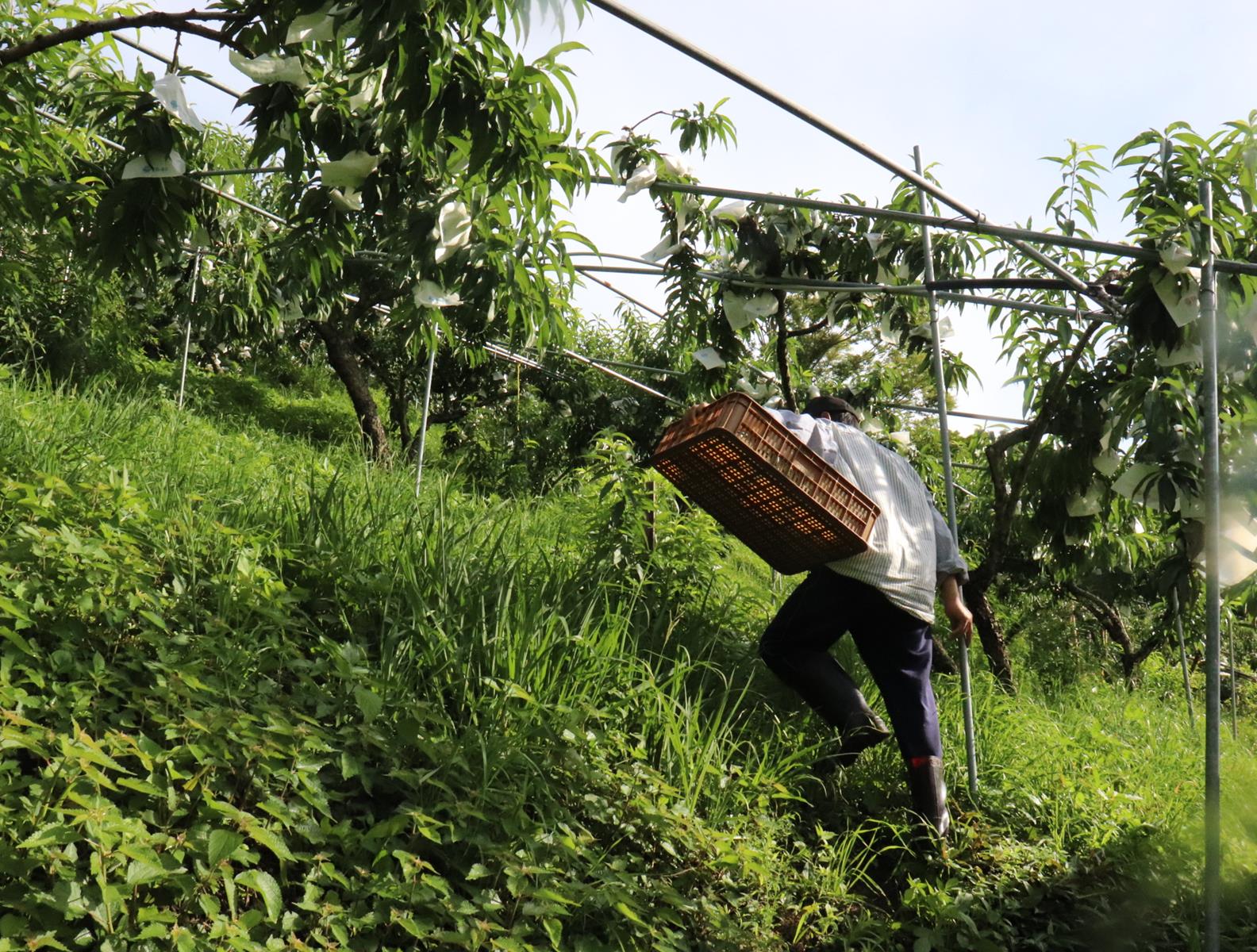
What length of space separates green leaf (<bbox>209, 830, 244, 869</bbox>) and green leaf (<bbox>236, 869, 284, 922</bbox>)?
2.8 inches

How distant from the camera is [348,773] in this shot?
2.56 metres

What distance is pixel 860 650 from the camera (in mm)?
3721

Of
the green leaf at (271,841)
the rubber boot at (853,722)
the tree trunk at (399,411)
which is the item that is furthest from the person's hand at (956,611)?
the tree trunk at (399,411)

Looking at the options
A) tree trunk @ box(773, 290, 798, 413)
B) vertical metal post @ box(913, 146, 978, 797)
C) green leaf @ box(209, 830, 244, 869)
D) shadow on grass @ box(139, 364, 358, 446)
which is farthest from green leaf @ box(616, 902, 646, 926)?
shadow on grass @ box(139, 364, 358, 446)

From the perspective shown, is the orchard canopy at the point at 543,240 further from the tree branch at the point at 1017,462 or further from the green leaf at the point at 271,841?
the green leaf at the point at 271,841

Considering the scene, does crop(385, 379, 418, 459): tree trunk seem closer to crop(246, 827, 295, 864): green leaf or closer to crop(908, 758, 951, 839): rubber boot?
crop(908, 758, 951, 839): rubber boot

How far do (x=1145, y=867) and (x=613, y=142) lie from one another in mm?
3284

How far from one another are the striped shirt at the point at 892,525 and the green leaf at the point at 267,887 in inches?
78.6

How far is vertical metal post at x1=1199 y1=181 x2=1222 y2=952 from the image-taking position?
312 centimetres

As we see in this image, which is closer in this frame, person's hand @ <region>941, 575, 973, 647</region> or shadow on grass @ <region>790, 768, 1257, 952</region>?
shadow on grass @ <region>790, 768, 1257, 952</region>

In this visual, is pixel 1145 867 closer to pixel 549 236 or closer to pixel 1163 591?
pixel 1163 591

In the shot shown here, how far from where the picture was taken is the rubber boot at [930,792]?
3.48 metres

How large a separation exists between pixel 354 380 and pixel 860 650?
5.35 meters

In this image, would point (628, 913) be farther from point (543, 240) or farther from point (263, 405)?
point (263, 405)
